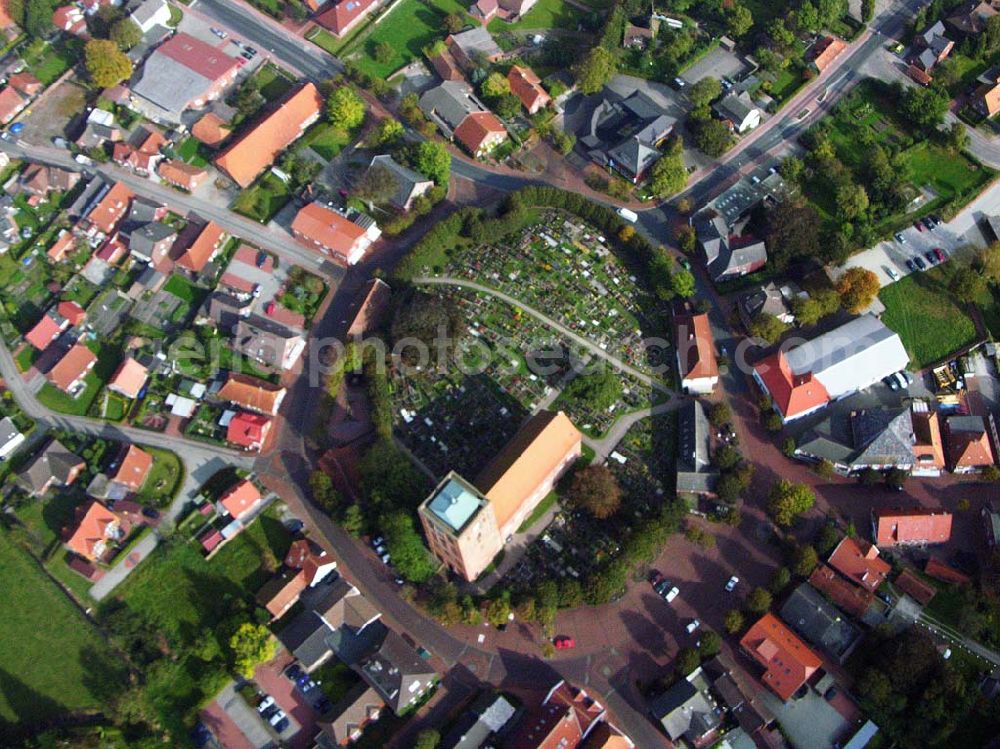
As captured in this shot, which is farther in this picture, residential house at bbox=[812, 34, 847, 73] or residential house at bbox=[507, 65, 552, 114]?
residential house at bbox=[812, 34, 847, 73]

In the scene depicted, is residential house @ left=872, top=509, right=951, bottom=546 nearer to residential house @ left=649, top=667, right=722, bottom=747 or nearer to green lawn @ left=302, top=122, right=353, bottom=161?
residential house @ left=649, top=667, right=722, bottom=747

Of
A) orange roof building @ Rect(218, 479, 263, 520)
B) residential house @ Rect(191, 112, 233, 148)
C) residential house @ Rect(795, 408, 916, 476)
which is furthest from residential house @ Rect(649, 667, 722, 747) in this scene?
residential house @ Rect(191, 112, 233, 148)

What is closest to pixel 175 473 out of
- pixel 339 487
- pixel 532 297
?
pixel 339 487

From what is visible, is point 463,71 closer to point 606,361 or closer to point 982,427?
point 606,361

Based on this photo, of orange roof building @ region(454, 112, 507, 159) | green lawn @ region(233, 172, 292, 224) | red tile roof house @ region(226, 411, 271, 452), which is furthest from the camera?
orange roof building @ region(454, 112, 507, 159)

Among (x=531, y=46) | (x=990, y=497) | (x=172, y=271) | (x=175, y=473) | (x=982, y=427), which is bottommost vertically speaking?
(x=990, y=497)

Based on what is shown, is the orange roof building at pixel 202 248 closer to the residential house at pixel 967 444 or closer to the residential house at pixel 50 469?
the residential house at pixel 50 469

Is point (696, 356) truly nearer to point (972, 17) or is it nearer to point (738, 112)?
point (738, 112)

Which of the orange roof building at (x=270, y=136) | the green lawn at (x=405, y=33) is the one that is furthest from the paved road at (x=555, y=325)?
the green lawn at (x=405, y=33)
